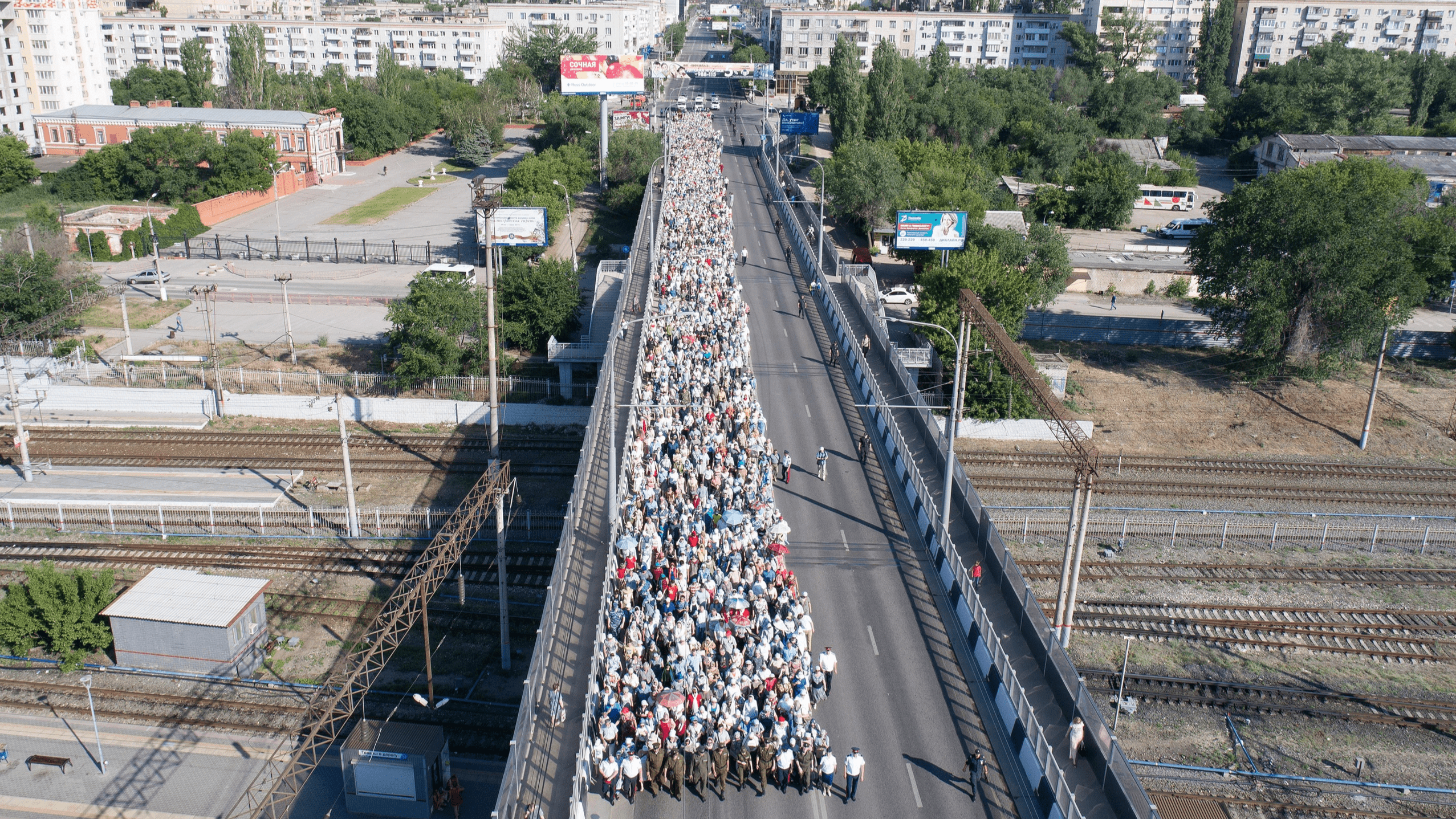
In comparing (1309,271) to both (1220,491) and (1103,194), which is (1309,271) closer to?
(1220,491)

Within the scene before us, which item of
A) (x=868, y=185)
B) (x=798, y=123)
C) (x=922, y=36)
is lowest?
(x=868, y=185)

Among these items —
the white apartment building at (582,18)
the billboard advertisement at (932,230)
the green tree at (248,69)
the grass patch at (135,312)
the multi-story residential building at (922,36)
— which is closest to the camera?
the grass patch at (135,312)

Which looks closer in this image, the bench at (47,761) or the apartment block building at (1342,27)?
the bench at (47,761)

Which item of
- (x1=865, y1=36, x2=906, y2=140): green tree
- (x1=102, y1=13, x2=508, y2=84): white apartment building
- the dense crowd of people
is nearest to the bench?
the dense crowd of people

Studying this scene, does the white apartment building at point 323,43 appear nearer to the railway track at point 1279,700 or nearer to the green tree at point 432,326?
the green tree at point 432,326

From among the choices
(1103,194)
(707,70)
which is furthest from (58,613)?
(707,70)

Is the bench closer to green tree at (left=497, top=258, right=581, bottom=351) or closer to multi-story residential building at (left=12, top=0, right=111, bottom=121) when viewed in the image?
green tree at (left=497, top=258, right=581, bottom=351)

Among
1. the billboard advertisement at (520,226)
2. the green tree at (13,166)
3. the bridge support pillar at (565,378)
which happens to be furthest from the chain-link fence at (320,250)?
the bridge support pillar at (565,378)
